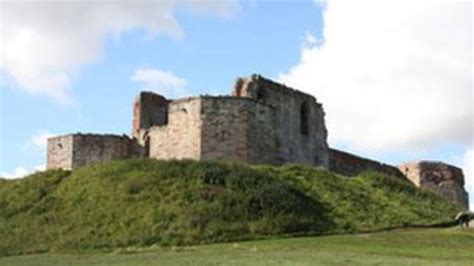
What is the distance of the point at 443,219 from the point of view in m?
39.5

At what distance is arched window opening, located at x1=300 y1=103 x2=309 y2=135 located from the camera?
5206cm

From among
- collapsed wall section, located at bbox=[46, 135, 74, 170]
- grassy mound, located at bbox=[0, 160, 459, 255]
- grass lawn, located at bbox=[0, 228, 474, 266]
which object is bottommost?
grass lawn, located at bbox=[0, 228, 474, 266]

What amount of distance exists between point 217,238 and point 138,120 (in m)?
19.8

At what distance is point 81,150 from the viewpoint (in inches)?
1871

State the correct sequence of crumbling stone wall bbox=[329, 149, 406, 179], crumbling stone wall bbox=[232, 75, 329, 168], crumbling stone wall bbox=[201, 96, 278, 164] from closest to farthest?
crumbling stone wall bbox=[201, 96, 278, 164] < crumbling stone wall bbox=[232, 75, 329, 168] < crumbling stone wall bbox=[329, 149, 406, 179]

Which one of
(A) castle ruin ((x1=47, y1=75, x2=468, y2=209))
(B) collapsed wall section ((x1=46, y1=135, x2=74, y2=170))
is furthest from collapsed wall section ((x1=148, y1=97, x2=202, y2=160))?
(B) collapsed wall section ((x1=46, y1=135, x2=74, y2=170))

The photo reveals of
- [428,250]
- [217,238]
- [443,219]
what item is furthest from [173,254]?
[443,219]

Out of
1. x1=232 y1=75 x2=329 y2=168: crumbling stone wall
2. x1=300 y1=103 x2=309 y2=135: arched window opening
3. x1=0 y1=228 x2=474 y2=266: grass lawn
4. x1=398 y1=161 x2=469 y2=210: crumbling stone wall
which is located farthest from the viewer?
x1=398 y1=161 x2=469 y2=210: crumbling stone wall

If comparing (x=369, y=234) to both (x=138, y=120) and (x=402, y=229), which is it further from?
(x=138, y=120)

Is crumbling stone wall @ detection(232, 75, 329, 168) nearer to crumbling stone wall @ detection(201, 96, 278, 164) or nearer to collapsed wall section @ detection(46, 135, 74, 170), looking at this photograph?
crumbling stone wall @ detection(201, 96, 278, 164)

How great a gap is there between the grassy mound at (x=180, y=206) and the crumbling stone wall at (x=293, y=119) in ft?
26.5

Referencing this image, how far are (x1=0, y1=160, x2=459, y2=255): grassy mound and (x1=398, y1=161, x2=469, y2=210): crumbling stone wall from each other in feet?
99.8

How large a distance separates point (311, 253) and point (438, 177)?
4825cm

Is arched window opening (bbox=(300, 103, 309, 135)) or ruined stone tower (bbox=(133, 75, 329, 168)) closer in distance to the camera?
ruined stone tower (bbox=(133, 75, 329, 168))
